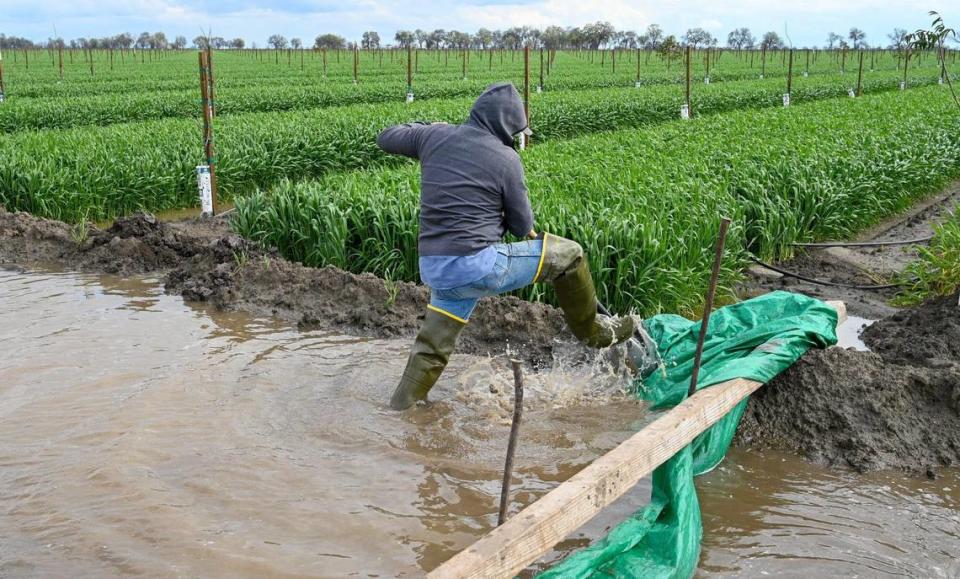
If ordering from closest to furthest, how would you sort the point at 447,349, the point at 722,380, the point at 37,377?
the point at 722,380, the point at 447,349, the point at 37,377

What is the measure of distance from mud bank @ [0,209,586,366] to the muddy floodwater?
39cm

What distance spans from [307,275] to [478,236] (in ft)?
10.5

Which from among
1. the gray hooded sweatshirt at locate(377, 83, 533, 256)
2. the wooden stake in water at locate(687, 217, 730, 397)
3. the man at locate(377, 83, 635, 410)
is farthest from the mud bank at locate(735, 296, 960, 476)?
the gray hooded sweatshirt at locate(377, 83, 533, 256)

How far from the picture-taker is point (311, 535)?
139 inches

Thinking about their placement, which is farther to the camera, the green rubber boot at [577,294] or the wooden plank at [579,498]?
the green rubber boot at [577,294]

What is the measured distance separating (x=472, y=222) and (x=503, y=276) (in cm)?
33

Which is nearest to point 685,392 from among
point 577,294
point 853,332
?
point 577,294

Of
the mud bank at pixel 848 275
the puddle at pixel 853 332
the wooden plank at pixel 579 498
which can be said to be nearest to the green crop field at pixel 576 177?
the mud bank at pixel 848 275

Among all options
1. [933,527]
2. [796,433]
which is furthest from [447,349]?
[933,527]

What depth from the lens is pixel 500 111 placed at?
4.26 metres

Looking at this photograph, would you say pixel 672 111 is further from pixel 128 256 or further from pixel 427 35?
pixel 427 35

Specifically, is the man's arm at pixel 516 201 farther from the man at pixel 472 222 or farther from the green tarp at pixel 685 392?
the green tarp at pixel 685 392

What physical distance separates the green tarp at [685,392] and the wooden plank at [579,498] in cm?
15

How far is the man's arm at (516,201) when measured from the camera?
171 inches
